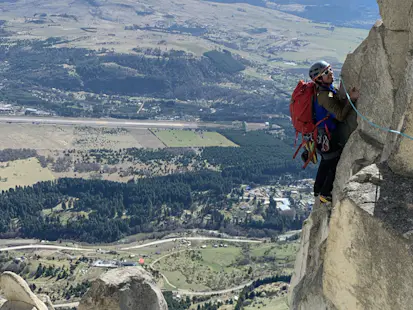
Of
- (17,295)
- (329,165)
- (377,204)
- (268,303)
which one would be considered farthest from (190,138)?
(377,204)

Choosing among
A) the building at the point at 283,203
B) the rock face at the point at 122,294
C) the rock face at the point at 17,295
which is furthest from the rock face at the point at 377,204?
the building at the point at 283,203

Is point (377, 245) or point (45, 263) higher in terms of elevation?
point (377, 245)

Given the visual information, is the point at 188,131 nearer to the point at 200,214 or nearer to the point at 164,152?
the point at 164,152

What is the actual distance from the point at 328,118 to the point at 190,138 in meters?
Answer: 136

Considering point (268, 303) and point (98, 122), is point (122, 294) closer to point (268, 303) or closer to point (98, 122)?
point (268, 303)

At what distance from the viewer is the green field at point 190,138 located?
14288cm

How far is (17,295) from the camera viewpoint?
14.0m

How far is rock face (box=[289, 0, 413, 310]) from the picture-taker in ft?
22.0

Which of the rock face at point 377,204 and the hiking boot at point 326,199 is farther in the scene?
Result: the hiking boot at point 326,199

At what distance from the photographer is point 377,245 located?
686 centimetres

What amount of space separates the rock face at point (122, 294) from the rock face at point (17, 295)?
1208 millimetres

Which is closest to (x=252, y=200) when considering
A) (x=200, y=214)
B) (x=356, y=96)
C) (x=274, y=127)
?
(x=200, y=214)

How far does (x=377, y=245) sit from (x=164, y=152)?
417 feet

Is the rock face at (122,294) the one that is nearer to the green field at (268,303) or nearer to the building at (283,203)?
the green field at (268,303)
